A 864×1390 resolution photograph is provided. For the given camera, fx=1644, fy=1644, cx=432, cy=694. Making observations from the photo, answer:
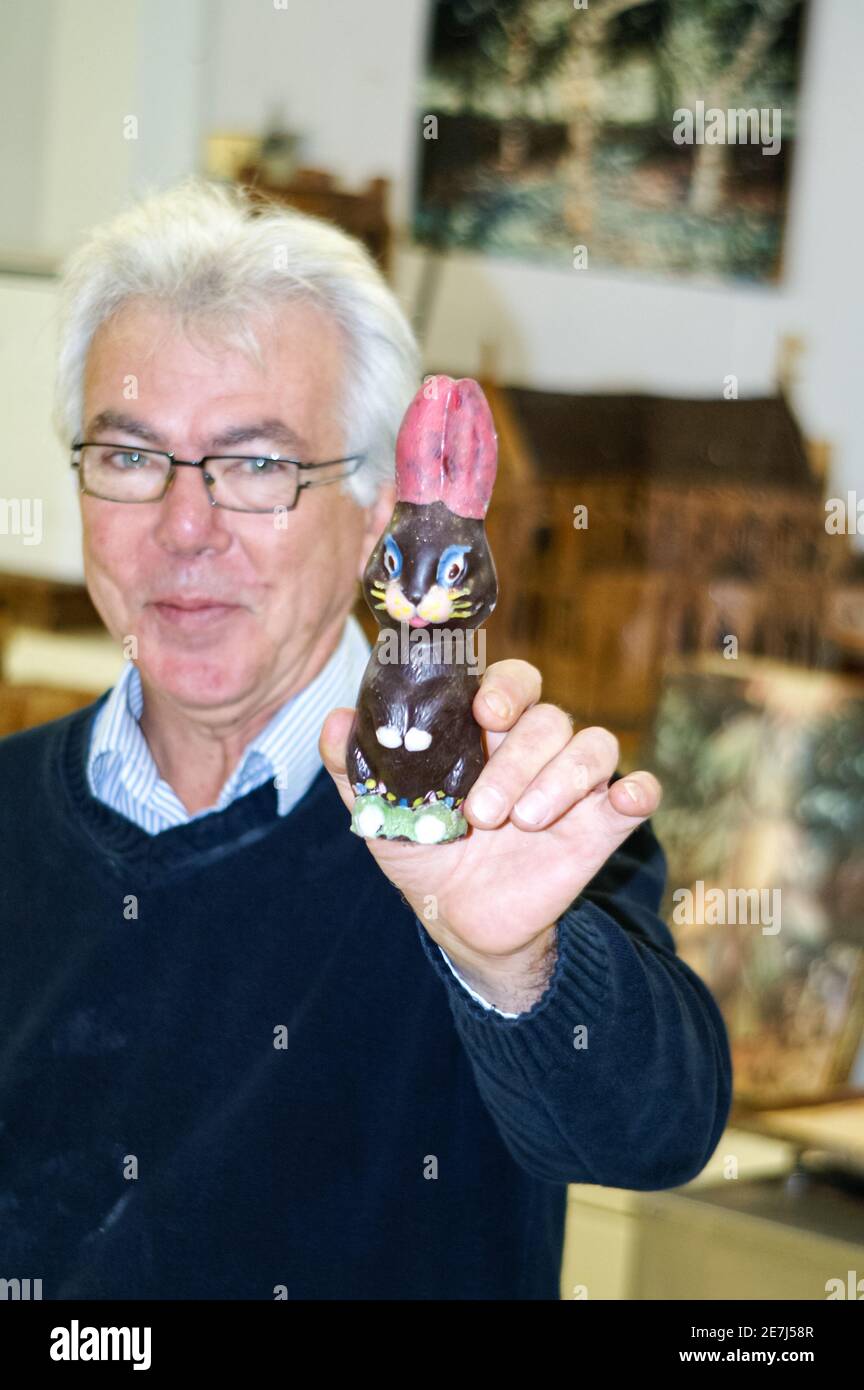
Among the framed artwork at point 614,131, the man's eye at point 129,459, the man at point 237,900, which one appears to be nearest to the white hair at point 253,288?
the man at point 237,900

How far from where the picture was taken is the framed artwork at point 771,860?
7.89ft

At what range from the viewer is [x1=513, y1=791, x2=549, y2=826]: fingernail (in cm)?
93

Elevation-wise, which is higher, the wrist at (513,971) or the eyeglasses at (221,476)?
the eyeglasses at (221,476)

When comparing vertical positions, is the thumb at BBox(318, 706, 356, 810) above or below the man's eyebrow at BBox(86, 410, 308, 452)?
below

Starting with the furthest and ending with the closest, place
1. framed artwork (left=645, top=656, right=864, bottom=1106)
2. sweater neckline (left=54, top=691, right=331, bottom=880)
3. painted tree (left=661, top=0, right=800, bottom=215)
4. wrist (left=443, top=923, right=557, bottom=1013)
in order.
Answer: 1. painted tree (left=661, top=0, right=800, bottom=215)
2. framed artwork (left=645, top=656, right=864, bottom=1106)
3. sweater neckline (left=54, top=691, right=331, bottom=880)
4. wrist (left=443, top=923, right=557, bottom=1013)

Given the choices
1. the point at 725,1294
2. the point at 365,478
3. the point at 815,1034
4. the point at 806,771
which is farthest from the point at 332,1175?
the point at 806,771

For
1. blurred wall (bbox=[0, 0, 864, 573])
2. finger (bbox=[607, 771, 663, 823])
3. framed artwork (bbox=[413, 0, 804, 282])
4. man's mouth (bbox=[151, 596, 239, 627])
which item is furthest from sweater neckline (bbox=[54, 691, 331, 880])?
framed artwork (bbox=[413, 0, 804, 282])

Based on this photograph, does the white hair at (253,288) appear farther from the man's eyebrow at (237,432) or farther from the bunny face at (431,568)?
the bunny face at (431,568)

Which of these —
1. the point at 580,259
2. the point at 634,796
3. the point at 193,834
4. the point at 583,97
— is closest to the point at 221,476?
the point at 193,834

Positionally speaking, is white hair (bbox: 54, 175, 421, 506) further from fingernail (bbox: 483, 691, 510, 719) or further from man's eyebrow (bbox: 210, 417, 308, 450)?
fingernail (bbox: 483, 691, 510, 719)

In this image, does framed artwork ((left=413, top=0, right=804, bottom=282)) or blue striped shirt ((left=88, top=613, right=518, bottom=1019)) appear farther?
framed artwork ((left=413, top=0, right=804, bottom=282))

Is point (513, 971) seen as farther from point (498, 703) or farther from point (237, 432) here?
point (237, 432)

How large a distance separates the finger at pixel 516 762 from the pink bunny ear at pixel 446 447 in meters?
0.13

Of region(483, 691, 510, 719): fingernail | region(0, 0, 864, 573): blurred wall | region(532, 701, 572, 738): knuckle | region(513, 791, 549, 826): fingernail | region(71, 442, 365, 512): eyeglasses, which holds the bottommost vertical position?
region(513, 791, 549, 826): fingernail
